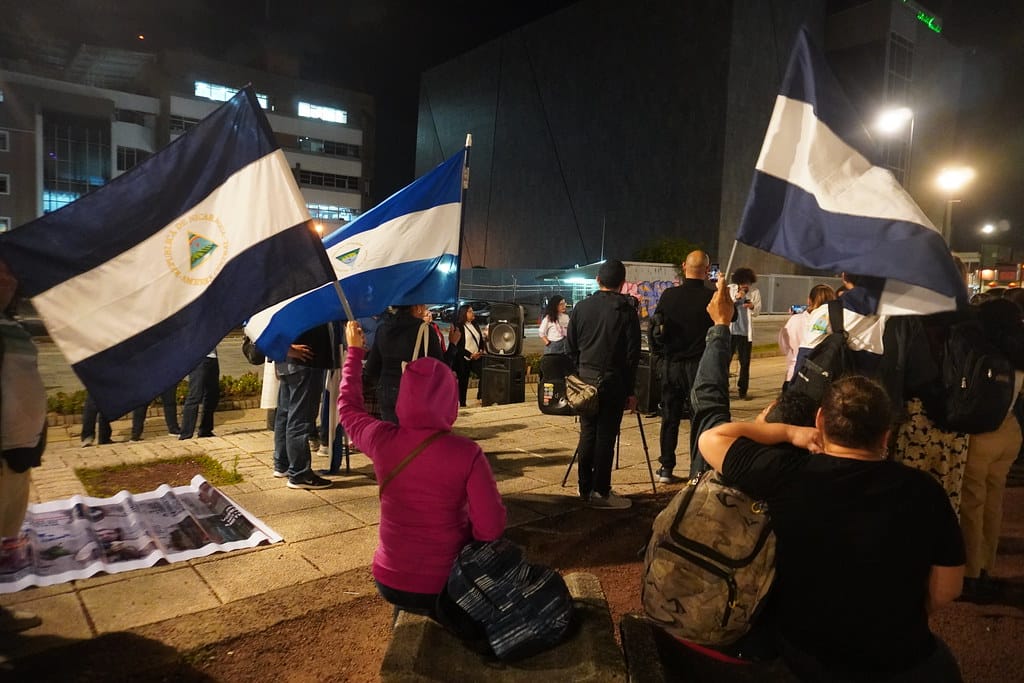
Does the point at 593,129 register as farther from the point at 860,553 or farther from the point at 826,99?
the point at 860,553

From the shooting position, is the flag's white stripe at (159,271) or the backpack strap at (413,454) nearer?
the backpack strap at (413,454)

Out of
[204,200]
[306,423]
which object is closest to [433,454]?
[204,200]

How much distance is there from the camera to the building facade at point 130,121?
4028cm

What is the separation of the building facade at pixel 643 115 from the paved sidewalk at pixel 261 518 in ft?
80.7

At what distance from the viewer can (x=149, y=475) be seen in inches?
241

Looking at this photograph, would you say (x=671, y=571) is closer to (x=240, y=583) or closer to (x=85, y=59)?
(x=240, y=583)

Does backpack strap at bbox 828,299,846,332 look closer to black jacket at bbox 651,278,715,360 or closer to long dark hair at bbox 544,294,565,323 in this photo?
black jacket at bbox 651,278,715,360

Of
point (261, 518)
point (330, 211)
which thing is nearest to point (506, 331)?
point (261, 518)

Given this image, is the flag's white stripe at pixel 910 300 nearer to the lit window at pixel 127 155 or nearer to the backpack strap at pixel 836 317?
the backpack strap at pixel 836 317

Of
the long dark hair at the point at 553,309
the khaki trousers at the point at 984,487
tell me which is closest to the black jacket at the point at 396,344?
the khaki trousers at the point at 984,487

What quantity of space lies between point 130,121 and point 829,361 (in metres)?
53.2

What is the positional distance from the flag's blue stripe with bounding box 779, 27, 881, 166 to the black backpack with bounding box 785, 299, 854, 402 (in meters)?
0.89

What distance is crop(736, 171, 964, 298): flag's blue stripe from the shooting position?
3.01m

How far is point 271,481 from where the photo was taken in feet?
19.8
